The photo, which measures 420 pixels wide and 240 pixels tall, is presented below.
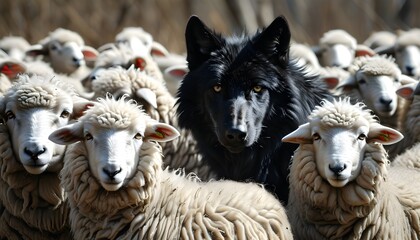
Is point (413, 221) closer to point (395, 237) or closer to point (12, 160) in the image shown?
point (395, 237)

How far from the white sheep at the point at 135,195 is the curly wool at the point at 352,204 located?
306mm

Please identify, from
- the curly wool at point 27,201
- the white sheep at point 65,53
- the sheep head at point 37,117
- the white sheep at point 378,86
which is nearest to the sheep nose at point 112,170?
the sheep head at point 37,117

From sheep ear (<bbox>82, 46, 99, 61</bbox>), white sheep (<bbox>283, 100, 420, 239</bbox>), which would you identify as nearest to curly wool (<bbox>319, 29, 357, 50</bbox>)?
sheep ear (<bbox>82, 46, 99, 61</bbox>)

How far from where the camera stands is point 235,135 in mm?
6184

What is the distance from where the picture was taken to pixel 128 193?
5367 millimetres

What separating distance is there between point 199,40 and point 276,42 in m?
0.55

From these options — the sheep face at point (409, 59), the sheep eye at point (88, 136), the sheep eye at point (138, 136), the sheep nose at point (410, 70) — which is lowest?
the sheep eye at point (88, 136)

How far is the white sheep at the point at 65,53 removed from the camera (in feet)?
35.4

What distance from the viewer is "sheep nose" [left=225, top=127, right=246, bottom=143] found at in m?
6.17

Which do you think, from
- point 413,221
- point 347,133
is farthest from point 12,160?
point 413,221

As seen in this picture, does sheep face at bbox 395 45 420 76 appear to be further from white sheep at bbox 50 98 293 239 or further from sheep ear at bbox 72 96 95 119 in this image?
white sheep at bbox 50 98 293 239

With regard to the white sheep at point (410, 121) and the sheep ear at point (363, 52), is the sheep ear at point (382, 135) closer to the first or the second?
the white sheep at point (410, 121)

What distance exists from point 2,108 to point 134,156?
1.21 meters

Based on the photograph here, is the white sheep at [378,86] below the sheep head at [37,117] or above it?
above
